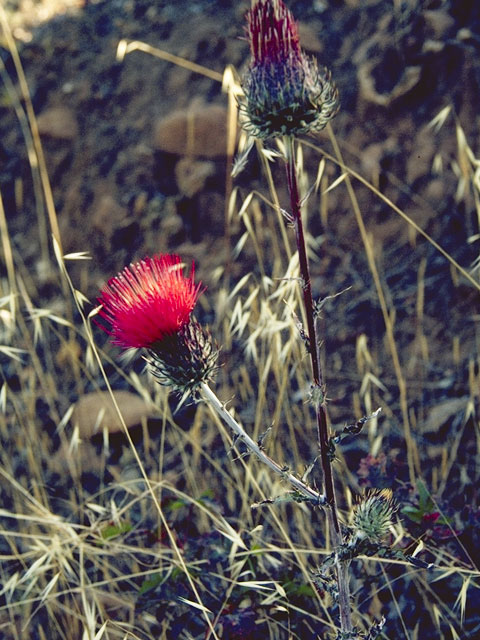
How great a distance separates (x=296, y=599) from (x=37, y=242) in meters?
2.69

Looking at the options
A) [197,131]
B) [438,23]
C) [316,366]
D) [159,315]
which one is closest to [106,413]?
[197,131]

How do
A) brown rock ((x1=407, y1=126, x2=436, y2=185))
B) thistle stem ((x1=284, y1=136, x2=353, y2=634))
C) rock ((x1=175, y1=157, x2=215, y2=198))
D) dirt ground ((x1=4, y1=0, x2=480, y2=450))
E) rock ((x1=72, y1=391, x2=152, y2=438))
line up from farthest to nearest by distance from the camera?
rock ((x1=175, y1=157, x2=215, y2=198))
brown rock ((x1=407, y1=126, x2=436, y2=185))
dirt ground ((x1=4, y1=0, x2=480, y2=450))
rock ((x1=72, y1=391, x2=152, y2=438))
thistle stem ((x1=284, y1=136, x2=353, y2=634))

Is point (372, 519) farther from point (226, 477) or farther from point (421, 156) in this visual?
point (421, 156)

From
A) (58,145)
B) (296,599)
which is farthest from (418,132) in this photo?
(296,599)

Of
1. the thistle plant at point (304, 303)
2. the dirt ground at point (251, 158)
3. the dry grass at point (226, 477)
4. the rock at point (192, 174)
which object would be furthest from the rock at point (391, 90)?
the thistle plant at point (304, 303)

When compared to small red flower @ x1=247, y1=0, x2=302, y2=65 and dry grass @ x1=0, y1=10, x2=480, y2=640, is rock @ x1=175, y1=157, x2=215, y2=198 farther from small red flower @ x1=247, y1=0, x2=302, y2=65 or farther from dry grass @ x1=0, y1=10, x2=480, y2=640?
small red flower @ x1=247, y1=0, x2=302, y2=65

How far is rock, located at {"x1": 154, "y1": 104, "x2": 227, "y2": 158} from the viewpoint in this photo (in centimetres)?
368

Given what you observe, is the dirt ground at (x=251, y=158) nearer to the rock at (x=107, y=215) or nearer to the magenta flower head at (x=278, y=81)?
the rock at (x=107, y=215)

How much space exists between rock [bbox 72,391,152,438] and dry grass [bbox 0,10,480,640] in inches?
2.8

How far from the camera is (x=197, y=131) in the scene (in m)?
3.71

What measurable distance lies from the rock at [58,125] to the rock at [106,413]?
1.74 metres

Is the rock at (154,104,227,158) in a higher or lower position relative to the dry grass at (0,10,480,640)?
higher

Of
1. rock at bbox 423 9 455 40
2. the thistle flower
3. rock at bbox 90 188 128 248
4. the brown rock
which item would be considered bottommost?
the thistle flower

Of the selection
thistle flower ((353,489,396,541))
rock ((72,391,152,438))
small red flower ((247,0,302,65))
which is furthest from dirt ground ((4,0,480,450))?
small red flower ((247,0,302,65))
